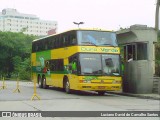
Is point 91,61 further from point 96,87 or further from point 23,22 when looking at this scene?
point 23,22

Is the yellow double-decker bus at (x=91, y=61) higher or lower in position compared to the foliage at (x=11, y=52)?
lower

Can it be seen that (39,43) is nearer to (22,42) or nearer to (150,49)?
(150,49)

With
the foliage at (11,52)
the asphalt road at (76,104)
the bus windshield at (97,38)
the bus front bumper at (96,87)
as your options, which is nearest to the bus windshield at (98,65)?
the bus front bumper at (96,87)

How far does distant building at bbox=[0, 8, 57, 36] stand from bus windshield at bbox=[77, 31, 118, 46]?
141729 millimetres

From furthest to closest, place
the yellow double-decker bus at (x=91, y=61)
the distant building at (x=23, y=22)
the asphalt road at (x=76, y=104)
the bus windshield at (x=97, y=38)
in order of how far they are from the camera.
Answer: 1. the distant building at (x=23, y=22)
2. the bus windshield at (x=97, y=38)
3. the yellow double-decker bus at (x=91, y=61)
4. the asphalt road at (x=76, y=104)

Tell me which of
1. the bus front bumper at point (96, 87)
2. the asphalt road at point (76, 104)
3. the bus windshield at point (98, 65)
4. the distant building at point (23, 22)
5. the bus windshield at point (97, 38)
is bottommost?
the asphalt road at point (76, 104)

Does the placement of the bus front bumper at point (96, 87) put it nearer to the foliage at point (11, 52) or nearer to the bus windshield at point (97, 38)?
the bus windshield at point (97, 38)

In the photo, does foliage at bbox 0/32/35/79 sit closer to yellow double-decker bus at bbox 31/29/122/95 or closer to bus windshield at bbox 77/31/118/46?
yellow double-decker bus at bbox 31/29/122/95

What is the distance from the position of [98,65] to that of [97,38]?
5.51 ft

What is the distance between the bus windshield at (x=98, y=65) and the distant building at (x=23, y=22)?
142 meters

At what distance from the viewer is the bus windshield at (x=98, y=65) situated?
22.2m

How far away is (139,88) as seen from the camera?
2400 centimetres

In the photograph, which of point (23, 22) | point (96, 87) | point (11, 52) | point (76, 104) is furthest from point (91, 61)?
point (23, 22)

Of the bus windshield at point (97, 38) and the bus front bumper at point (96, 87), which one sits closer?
the bus front bumper at point (96, 87)
